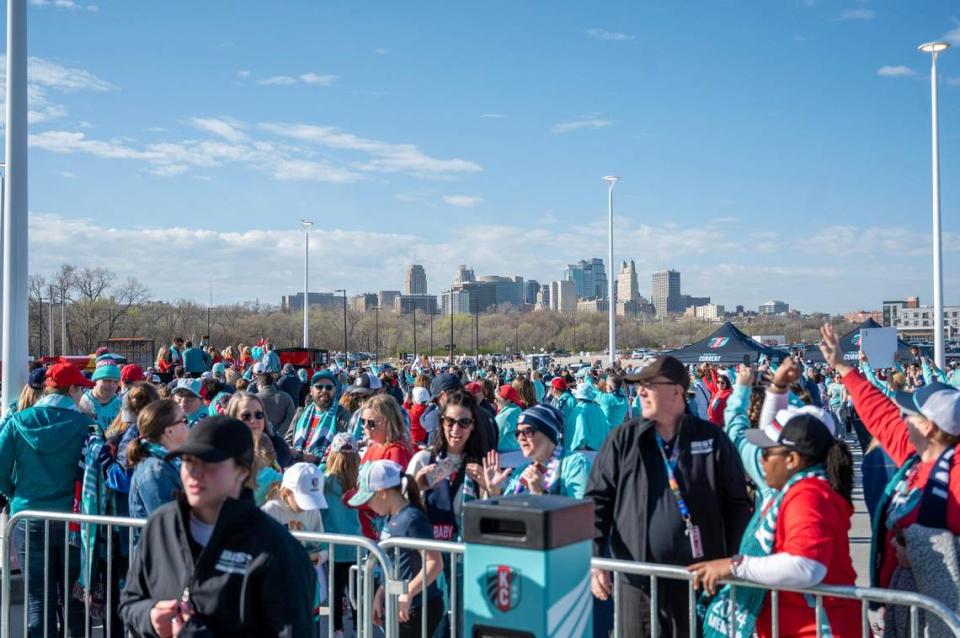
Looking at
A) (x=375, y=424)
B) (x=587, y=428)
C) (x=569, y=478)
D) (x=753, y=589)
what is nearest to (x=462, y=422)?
(x=569, y=478)

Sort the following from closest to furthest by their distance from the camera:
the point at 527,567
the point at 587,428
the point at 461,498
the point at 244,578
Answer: the point at 527,567 < the point at 244,578 < the point at 461,498 < the point at 587,428

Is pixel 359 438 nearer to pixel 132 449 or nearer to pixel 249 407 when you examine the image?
pixel 249 407

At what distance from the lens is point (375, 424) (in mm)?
6363

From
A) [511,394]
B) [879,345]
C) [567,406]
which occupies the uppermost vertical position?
[879,345]

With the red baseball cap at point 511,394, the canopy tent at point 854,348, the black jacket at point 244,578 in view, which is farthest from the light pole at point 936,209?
the black jacket at point 244,578

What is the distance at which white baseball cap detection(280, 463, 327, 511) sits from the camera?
526 cm

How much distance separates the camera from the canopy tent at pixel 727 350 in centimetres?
2627

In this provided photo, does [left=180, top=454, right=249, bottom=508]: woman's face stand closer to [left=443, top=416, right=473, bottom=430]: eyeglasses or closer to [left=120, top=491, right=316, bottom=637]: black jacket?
[left=120, top=491, right=316, bottom=637]: black jacket

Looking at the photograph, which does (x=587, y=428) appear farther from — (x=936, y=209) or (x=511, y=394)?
(x=936, y=209)

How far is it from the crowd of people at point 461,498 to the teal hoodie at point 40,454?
12 millimetres

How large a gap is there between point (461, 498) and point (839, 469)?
7.27 feet

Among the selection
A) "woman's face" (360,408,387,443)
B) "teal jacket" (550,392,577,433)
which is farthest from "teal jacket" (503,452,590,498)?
"teal jacket" (550,392,577,433)

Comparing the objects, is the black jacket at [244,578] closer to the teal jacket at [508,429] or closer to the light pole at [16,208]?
the teal jacket at [508,429]

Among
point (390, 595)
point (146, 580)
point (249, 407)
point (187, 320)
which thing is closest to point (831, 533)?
point (390, 595)
